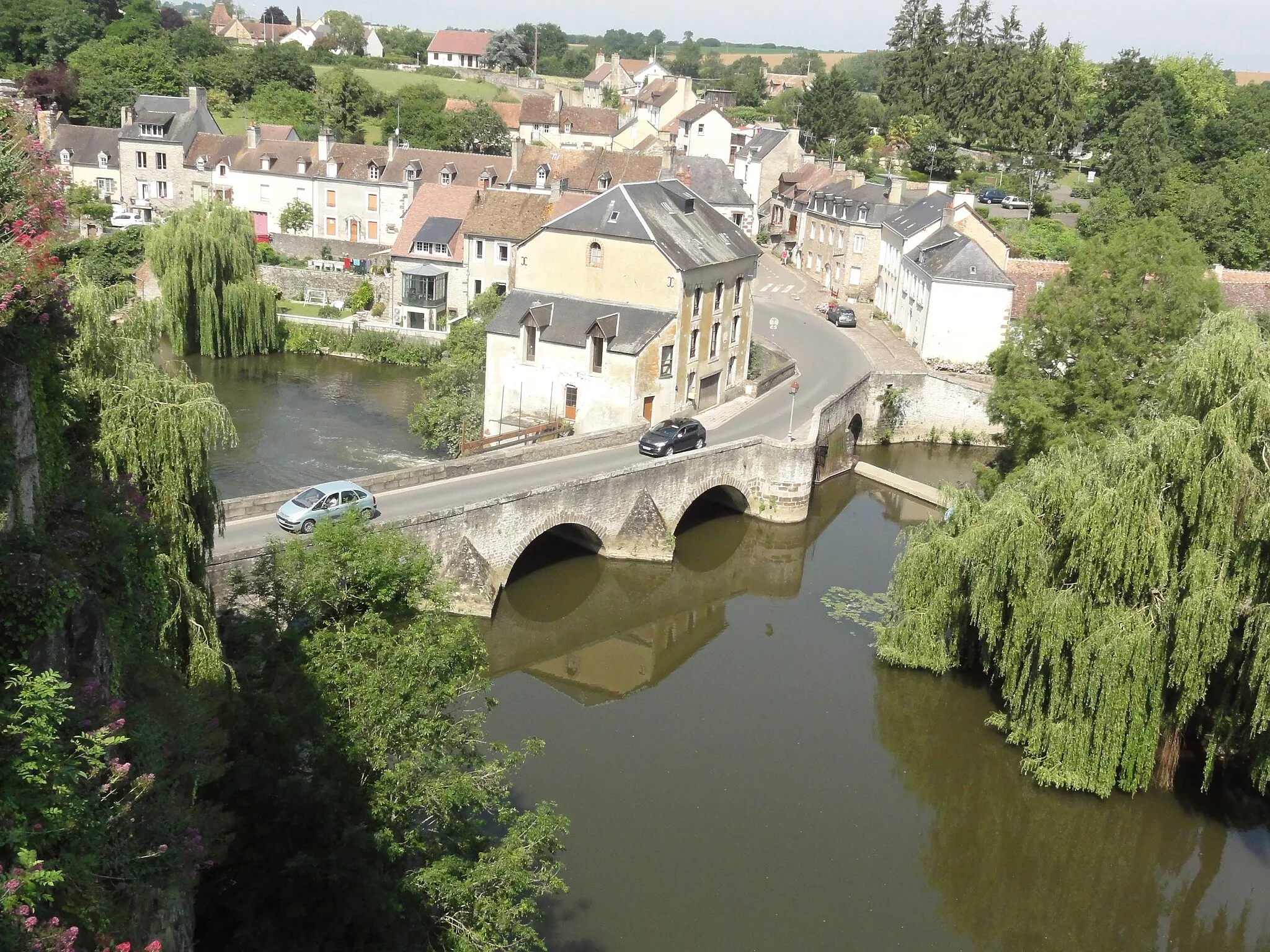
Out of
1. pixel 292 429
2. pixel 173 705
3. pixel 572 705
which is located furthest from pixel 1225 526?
pixel 292 429

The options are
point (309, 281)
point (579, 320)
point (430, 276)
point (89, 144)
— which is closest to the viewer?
point (579, 320)

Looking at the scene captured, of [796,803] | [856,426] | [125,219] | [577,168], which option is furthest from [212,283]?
[796,803]

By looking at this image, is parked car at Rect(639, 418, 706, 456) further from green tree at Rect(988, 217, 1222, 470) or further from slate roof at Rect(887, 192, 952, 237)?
slate roof at Rect(887, 192, 952, 237)

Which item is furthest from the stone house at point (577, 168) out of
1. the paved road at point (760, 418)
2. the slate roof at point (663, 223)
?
the slate roof at point (663, 223)

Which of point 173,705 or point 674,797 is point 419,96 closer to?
point 674,797

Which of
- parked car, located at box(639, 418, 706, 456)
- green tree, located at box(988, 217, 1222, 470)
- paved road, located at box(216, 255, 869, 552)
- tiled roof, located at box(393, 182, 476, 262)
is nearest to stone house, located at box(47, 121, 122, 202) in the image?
tiled roof, located at box(393, 182, 476, 262)

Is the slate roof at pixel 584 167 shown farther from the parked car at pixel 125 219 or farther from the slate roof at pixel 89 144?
the slate roof at pixel 89 144

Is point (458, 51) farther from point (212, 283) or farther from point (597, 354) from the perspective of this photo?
point (597, 354)
